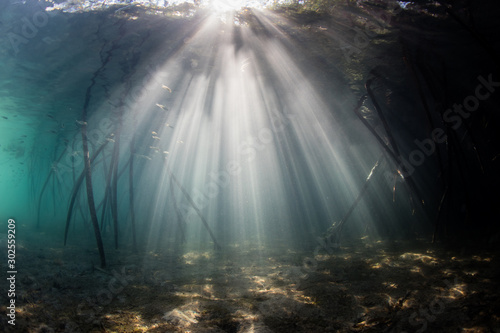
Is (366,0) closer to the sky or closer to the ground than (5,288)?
closer to the sky

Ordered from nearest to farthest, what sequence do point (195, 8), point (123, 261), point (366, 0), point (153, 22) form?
point (366, 0) < point (195, 8) < point (153, 22) < point (123, 261)

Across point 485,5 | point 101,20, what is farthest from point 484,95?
point 101,20

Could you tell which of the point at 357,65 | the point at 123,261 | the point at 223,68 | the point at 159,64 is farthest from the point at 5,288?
the point at 357,65

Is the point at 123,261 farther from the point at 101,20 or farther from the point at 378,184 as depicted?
the point at 378,184

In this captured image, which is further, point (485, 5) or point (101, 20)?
point (101, 20)

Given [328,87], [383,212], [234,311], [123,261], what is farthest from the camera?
[383,212]

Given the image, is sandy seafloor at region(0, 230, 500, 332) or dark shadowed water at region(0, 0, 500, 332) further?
dark shadowed water at region(0, 0, 500, 332)

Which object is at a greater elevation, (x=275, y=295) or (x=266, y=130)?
(x=266, y=130)

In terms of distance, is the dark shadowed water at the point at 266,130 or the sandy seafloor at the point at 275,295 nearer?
the sandy seafloor at the point at 275,295

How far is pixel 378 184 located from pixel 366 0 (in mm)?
9751

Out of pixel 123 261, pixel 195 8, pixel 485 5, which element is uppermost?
pixel 195 8

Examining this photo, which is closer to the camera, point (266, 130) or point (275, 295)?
point (275, 295)

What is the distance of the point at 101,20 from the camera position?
277 inches

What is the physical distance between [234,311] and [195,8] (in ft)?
24.6
